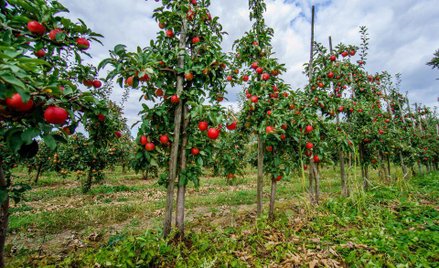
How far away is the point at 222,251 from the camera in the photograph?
2680 millimetres

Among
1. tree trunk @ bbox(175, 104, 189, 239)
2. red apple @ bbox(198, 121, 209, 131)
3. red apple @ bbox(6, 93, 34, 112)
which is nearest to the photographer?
red apple @ bbox(6, 93, 34, 112)

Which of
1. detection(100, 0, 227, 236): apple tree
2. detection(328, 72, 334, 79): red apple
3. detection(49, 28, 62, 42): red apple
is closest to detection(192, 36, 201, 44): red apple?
detection(100, 0, 227, 236): apple tree

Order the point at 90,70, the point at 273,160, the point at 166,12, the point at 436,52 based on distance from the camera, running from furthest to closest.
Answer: the point at 436,52 → the point at 273,160 → the point at 166,12 → the point at 90,70

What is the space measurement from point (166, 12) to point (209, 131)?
194 cm

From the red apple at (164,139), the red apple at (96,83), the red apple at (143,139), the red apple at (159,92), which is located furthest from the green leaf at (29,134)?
the red apple at (159,92)

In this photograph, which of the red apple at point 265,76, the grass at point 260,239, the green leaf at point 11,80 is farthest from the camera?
the red apple at point 265,76

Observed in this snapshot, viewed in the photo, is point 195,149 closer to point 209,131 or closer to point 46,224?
point 209,131

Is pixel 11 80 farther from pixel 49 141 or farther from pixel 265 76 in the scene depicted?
pixel 265 76

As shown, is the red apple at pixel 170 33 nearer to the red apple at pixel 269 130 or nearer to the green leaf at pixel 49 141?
the red apple at pixel 269 130

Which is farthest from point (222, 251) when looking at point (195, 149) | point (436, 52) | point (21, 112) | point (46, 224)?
point (436, 52)

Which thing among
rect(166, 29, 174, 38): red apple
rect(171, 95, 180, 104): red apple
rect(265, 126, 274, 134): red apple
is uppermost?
rect(166, 29, 174, 38): red apple

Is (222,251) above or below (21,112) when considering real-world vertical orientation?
below

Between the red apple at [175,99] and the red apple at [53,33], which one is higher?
the red apple at [53,33]

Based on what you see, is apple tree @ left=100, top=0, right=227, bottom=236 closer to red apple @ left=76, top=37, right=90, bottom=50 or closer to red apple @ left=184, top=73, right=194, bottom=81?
red apple @ left=184, top=73, right=194, bottom=81
